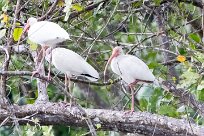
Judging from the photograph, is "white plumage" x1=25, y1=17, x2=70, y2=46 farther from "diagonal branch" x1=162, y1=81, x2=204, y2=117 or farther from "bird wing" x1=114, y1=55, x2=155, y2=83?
"diagonal branch" x1=162, y1=81, x2=204, y2=117

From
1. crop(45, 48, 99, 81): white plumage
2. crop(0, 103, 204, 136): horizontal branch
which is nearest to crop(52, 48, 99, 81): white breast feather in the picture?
crop(45, 48, 99, 81): white plumage

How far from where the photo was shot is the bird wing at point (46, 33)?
4.02 metres

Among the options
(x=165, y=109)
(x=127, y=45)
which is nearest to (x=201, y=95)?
(x=165, y=109)

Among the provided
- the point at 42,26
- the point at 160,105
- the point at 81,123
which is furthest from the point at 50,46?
the point at 160,105

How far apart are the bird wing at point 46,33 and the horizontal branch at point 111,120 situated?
1.47 ft

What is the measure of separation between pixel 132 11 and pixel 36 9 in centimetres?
78

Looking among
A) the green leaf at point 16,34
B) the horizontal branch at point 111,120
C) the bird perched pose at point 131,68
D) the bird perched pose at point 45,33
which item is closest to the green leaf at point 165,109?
the bird perched pose at point 131,68

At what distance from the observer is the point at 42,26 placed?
4.06 m

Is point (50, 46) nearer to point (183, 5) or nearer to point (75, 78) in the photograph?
point (75, 78)

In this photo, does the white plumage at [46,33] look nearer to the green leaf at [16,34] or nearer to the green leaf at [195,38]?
the green leaf at [16,34]

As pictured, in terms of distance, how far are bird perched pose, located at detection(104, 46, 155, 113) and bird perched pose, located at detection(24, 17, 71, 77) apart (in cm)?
65

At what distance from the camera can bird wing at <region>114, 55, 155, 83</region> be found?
4.55m

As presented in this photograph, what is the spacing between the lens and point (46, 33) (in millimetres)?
Answer: 4098

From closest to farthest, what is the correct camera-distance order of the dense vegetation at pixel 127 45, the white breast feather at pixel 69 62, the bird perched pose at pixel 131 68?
the dense vegetation at pixel 127 45 < the bird perched pose at pixel 131 68 < the white breast feather at pixel 69 62
